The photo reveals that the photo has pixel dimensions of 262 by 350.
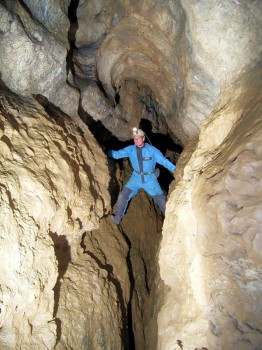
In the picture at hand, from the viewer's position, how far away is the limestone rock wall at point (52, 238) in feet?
8.26

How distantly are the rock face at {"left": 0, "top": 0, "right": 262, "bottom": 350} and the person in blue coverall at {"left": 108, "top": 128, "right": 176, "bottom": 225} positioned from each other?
17.8 inches

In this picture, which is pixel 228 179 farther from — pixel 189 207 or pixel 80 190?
pixel 80 190

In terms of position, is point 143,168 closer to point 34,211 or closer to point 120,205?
point 120,205

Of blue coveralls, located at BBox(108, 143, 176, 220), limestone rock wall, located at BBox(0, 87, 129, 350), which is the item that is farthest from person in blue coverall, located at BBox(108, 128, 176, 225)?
limestone rock wall, located at BBox(0, 87, 129, 350)

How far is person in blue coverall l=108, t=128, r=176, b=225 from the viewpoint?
14.9ft

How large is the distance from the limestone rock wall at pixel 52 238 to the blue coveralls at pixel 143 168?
849 mm

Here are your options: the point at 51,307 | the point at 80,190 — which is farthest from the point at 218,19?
the point at 51,307

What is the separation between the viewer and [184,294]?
3297 millimetres

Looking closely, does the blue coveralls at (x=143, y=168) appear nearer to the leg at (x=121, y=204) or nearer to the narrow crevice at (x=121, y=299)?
the leg at (x=121, y=204)

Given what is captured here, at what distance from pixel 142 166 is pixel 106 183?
1.01m

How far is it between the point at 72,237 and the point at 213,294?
6.77ft

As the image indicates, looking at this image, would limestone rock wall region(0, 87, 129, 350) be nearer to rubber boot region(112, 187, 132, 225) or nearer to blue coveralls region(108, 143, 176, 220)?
rubber boot region(112, 187, 132, 225)

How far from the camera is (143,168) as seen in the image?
15.5 feet

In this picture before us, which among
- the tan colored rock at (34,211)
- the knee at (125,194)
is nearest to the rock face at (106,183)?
the tan colored rock at (34,211)
